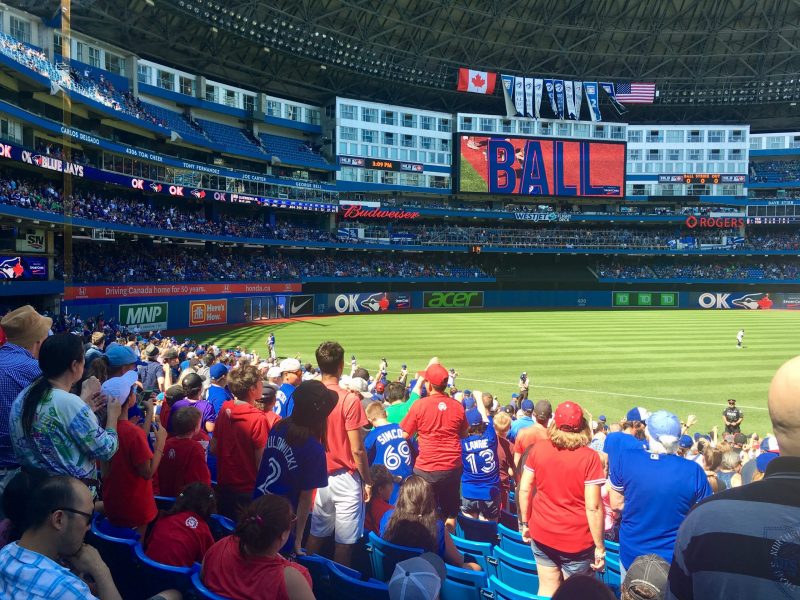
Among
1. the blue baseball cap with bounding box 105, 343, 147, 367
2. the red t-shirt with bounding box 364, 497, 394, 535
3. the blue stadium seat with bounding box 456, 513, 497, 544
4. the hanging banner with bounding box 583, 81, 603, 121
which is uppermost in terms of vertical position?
the hanging banner with bounding box 583, 81, 603, 121

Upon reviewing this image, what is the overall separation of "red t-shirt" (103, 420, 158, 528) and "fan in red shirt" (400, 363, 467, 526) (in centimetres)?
288

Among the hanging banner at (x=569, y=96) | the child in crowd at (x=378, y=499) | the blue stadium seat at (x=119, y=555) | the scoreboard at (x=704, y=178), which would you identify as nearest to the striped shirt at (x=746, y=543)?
the blue stadium seat at (x=119, y=555)

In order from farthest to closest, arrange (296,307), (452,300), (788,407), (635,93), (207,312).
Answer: (635,93)
(452,300)
(296,307)
(207,312)
(788,407)

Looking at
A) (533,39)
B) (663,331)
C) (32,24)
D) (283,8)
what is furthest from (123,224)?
(533,39)

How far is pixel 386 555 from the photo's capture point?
473cm

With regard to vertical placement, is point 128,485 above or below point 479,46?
below

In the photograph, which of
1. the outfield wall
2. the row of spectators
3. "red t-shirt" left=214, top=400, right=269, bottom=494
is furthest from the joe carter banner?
"red t-shirt" left=214, top=400, right=269, bottom=494

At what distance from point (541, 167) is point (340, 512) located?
67752 millimetres

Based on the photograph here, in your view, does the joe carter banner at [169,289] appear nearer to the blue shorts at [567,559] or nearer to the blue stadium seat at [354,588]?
the blue stadium seat at [354,588]

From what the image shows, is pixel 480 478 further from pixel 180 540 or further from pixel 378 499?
pixel 180 540

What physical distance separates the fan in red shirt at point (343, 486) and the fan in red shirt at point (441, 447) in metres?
1.04

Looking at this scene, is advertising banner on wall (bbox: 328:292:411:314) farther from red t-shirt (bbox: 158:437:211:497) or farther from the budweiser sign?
red t-shirt (bbox: 158:437:211:497)

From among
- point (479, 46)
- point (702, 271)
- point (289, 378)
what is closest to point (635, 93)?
point (479, 46)

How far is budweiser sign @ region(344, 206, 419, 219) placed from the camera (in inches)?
2532
